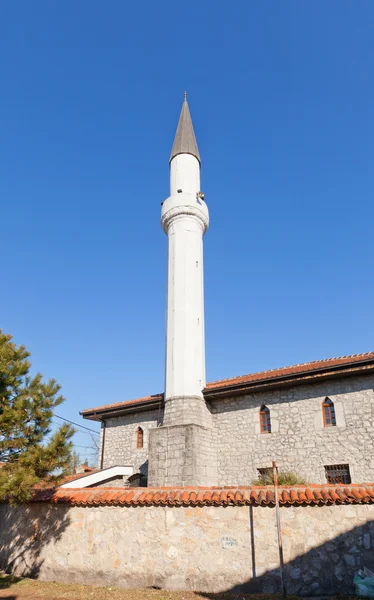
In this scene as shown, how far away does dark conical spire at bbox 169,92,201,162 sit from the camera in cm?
2073

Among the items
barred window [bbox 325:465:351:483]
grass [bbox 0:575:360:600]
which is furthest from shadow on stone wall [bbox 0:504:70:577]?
barred window [bbox 325:465:351:483]

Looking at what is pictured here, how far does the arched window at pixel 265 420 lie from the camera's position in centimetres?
1478

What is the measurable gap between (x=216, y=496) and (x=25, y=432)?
3854mm

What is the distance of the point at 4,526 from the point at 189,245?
11.8m

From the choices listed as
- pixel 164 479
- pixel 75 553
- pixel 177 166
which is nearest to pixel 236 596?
pixel 75 553

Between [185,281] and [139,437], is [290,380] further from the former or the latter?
[139,437]

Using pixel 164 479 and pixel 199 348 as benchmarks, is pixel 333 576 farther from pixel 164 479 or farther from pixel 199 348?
pixel 199 348

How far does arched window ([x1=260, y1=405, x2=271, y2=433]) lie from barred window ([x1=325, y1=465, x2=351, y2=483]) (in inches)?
88.7

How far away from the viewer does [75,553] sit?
9.07m

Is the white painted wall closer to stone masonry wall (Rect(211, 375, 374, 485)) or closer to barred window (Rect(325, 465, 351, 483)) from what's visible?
stone masonry wall (Rect(211, 375, 374, 485))

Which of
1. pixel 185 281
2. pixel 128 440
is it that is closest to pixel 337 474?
pixel 128 440

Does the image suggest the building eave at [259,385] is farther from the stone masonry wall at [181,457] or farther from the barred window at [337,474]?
the barred window at [337,474]

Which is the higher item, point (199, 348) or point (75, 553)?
point (199, 348)

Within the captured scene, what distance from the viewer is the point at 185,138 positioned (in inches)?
837
